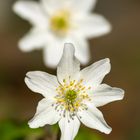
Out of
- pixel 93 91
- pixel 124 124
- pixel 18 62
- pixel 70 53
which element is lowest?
pixel 124 124

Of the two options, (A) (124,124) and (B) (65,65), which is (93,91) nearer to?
(B) (65,65)

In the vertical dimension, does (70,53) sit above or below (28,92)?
above

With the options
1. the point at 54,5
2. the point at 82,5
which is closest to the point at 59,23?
the point at 54,5

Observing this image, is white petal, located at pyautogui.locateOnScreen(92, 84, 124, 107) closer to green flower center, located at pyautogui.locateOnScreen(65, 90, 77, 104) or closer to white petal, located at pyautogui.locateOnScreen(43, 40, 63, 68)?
green flower center, located at pyautogui.locateOnScreen(65, 90, 77, 104)

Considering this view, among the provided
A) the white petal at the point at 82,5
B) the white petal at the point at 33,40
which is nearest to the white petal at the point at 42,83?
the white petal at the point at 33,40

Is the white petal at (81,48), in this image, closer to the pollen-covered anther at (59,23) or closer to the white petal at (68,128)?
the pollen-covered anther at (59,23)

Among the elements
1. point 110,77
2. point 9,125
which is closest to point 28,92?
point 110,77

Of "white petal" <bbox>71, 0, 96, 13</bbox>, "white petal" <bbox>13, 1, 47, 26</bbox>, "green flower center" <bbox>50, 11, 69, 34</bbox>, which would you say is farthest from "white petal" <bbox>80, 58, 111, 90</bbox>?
"white petal" <bbox>71, 0, 96, 13</bbox>
